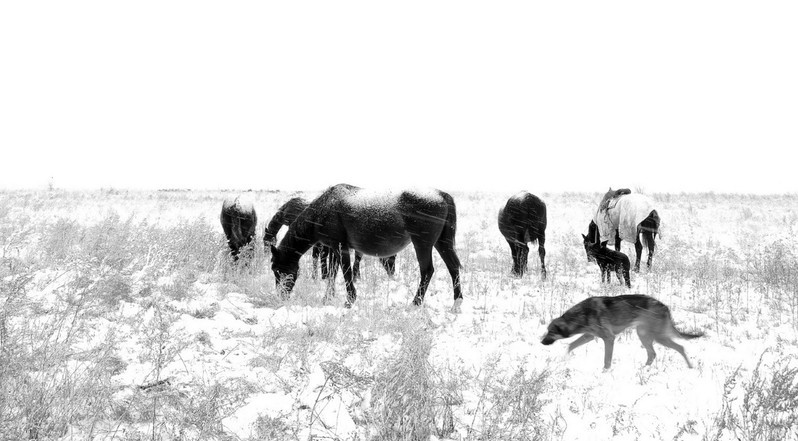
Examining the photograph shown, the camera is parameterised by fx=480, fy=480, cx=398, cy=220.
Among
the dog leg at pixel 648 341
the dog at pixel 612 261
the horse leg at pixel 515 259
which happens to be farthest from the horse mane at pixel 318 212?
the dog at pixel 612 261

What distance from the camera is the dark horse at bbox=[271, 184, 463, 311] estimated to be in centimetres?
632

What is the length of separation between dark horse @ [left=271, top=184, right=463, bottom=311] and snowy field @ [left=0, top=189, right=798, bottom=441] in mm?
390

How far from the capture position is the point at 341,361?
3.13 meters

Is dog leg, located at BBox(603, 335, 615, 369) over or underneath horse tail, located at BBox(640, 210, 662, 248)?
underneath

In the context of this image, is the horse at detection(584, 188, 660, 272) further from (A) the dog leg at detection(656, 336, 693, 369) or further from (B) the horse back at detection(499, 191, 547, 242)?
(A) the dog leg at detection(656, 336, 693, 369)

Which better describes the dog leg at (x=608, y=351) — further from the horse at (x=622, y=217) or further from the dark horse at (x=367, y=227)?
the horse at (x=622, y=217)

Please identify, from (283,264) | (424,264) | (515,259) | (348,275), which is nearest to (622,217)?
(515,259)

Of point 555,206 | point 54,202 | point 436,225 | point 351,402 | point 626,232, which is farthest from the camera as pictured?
point 555,206

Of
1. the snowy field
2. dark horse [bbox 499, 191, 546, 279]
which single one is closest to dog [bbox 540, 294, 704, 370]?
the snowy field

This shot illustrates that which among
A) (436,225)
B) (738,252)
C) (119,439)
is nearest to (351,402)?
(119,439)

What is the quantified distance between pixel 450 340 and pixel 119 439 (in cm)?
309

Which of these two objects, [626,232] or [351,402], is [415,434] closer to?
[351,402]

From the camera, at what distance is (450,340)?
15.9ft

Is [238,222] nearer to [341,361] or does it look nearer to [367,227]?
[367,227]
